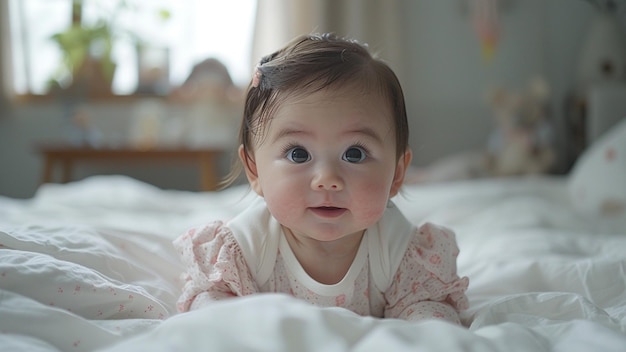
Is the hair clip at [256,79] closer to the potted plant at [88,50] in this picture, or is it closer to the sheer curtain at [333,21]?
the sheer curtain at [333,21]

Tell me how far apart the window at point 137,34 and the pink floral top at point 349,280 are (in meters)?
2.55

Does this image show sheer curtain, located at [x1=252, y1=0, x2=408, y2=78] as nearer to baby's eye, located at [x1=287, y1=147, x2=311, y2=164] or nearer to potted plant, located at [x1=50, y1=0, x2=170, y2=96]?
potted plant, located at [x1=50, y1=0, x2=170, y2=96]

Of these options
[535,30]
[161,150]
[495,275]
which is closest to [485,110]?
[535,30]

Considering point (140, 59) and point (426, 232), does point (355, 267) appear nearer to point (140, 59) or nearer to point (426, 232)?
point (426, 232)

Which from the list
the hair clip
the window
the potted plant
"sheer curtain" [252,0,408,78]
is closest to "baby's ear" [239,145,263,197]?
the hair clip

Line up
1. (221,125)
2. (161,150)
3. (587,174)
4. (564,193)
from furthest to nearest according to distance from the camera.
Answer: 1. (221,125)
2. (161,150)
3. (564,193)
4. (587,174)

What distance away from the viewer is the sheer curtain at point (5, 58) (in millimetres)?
3266

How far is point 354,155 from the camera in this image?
2.64 ft

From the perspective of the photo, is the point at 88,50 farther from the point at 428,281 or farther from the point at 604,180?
the point at 428,281

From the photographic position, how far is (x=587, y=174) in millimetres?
1860

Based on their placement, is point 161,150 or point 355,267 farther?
point 161,150

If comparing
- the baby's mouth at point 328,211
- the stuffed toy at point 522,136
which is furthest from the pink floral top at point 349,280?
the stuffed toy at point 522,136

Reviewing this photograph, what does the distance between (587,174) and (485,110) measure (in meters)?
1.53

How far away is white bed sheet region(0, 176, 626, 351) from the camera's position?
528 mm
